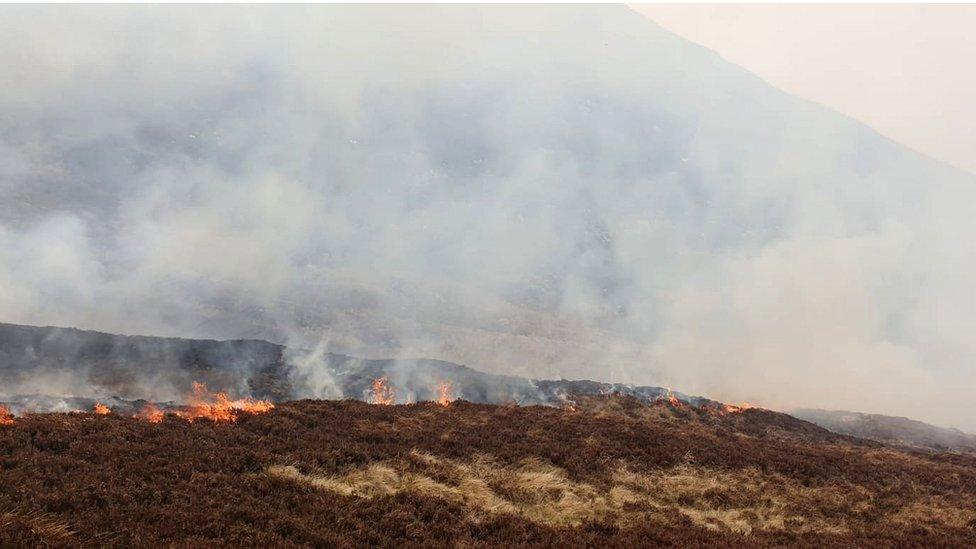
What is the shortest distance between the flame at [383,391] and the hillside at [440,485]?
19.1 metres

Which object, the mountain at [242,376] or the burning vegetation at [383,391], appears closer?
the mountain at [242,376]

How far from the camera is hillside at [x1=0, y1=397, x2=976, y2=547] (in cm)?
1027

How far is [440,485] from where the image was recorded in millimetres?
15539

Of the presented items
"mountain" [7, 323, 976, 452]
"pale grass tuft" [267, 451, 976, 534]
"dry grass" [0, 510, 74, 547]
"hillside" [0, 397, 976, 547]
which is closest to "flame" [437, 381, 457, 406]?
"mountain" [7, 323, 976, 452]

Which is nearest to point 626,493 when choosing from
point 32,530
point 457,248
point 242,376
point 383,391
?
point 32,530

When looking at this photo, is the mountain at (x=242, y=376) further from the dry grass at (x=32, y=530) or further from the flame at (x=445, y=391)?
the dry grass at (x=32, y=530)

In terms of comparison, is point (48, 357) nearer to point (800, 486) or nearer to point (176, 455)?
point (176, 455)

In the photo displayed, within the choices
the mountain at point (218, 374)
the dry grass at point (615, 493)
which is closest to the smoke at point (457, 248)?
the mountain at point (218, 374)

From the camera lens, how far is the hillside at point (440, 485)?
404 inches

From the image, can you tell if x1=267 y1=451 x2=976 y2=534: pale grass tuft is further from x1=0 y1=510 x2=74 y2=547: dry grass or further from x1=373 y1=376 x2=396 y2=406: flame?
x1=373 y1=376 x2=396 y2=406: flame

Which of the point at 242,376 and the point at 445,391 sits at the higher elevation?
the point at 445,391

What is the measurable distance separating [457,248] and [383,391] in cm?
9122

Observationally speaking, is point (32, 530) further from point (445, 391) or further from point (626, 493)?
point (445, 391)

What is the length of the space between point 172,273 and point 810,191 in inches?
7141
